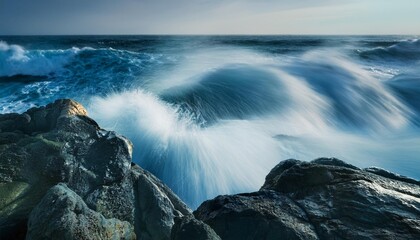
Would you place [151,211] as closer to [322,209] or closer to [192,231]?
[192,231]

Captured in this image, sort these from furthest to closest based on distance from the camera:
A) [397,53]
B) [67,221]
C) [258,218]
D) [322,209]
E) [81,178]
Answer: [397,53], [81,178], [322,209], [258,218], [67,221]

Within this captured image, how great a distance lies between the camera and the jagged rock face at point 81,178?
14.3ft

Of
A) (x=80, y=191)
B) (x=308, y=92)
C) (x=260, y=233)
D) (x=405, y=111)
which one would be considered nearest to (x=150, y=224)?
(x=80, y=191)

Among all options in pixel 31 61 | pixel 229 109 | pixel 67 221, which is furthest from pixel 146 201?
pixel 31 61

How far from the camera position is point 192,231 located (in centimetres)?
396

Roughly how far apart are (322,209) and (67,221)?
3371 millimetres

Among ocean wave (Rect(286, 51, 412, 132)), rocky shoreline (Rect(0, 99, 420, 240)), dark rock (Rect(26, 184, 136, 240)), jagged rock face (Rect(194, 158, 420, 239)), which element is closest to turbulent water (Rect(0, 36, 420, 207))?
ocean wave (Rect(286, 51, 412, 132))

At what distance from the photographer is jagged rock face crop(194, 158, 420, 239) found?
394 cm

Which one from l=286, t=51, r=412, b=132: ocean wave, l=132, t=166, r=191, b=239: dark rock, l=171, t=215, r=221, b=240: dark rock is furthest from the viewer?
l=286, t=51, r=412, b=132: ocean wave

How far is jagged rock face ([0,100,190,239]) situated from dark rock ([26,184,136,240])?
1.33ft

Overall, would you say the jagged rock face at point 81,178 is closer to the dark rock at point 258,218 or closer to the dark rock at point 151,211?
the dark rock at point 151,211

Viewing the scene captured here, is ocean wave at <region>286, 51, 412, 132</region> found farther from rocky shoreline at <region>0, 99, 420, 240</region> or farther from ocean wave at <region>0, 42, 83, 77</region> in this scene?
ocean wave at <region>0, 42, 83, 77</region>

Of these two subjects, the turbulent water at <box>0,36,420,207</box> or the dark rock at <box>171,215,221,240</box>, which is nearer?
the dark rock at <box>171,215,221,240</box>

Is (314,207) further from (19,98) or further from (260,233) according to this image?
(19,98)
